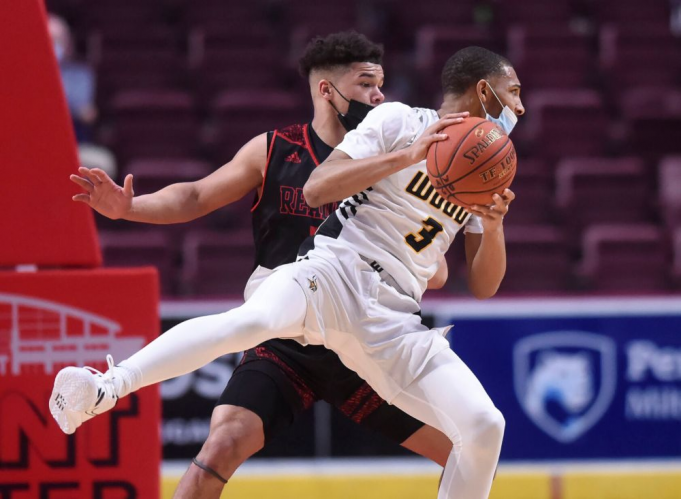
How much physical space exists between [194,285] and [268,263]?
137 inches

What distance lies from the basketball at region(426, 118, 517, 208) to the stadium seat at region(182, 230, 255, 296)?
417 centimetres

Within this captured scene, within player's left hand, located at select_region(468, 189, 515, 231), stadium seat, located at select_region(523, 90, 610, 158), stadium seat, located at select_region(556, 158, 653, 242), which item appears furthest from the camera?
stadium seat, located at select_region(523, 90, 610, 158)

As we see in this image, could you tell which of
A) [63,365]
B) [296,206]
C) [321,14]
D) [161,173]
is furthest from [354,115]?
[321,14]

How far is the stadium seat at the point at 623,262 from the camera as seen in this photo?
8.10 metres

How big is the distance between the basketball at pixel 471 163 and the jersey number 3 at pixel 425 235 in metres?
0.24

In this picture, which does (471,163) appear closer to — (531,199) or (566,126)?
(531,199)

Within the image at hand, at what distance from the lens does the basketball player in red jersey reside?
3854 mm

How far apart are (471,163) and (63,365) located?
1806 mm

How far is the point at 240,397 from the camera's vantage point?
3.93m

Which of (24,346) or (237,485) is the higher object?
(24,346)

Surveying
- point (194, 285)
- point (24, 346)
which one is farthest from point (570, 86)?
point (24, 346)

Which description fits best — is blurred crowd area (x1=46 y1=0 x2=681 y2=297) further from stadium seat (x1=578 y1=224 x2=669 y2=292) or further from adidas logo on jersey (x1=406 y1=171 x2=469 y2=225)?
adidas logo on jersey (x1=406 y1=171 x2=469 y2=225)

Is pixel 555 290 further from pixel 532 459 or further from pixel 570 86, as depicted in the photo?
pixel 570 86

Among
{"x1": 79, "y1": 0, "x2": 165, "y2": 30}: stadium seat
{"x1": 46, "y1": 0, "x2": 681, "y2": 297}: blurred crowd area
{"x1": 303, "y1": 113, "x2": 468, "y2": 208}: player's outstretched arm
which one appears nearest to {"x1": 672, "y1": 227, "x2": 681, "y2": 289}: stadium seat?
{"x1": 46, "y1": 0, "x2": 681, "y2": 297}: blurred crowd area
